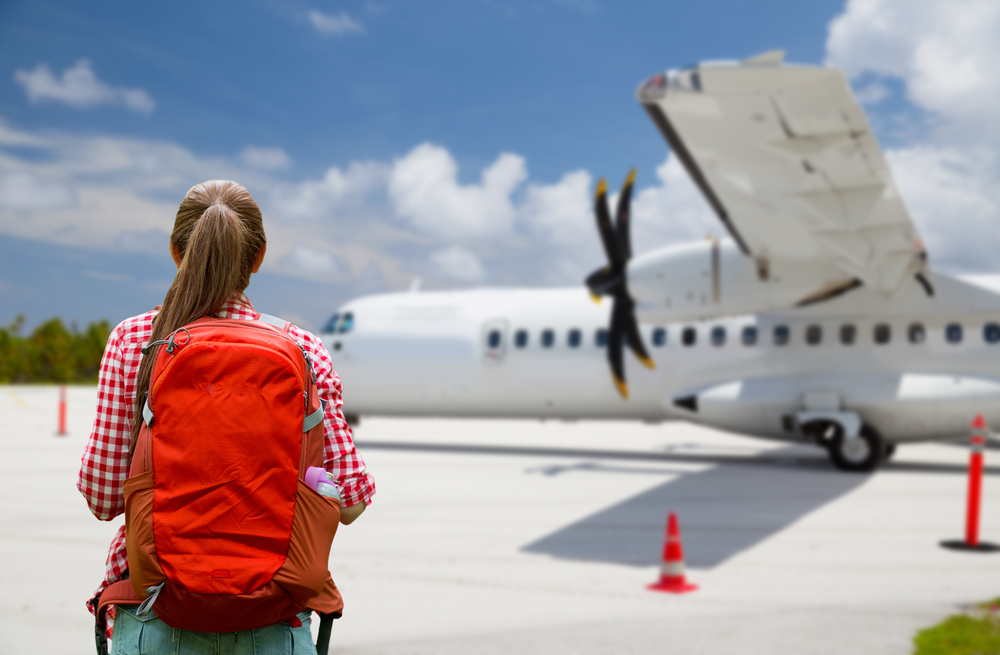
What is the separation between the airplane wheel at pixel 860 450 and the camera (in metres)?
12.0

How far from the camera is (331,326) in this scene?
668 inches

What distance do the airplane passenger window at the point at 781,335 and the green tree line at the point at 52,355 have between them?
61.6 meters

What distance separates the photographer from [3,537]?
745 centimetres

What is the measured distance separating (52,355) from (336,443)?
73035 mm

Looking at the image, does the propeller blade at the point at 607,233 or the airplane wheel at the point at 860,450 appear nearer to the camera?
the airplane wheel at the point at 860,450

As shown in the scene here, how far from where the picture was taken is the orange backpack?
1539 mm

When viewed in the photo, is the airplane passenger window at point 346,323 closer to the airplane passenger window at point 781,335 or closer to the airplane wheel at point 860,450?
the airplane passenger window at point 781,335

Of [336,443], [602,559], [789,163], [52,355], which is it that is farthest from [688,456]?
[52,355]

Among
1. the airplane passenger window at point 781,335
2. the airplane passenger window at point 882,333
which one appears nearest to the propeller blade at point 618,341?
the airplane passenger window at point 781,335

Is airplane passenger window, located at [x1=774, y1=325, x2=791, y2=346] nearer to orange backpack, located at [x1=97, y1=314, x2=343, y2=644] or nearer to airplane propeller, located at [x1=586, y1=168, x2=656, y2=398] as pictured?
airplane propeller, located at [x1=586, y1=168, x2=656, y2=398]

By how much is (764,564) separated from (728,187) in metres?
5.09

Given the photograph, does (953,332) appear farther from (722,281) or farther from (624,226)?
(624,226)

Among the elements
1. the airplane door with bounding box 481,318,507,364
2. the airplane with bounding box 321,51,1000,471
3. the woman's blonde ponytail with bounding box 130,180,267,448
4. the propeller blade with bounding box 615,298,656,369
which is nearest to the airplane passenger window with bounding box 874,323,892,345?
the airplane with bounding box 321,51,1000,471

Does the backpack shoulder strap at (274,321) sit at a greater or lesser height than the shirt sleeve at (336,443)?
greater
